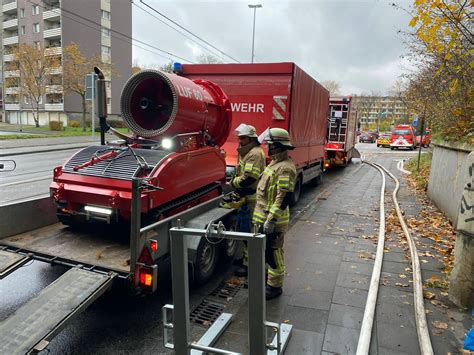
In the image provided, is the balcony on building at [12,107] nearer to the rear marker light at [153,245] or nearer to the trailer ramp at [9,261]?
the trailer ramp at [9,261]

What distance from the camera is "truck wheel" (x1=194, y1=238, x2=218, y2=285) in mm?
4312

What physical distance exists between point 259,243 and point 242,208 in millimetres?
2968

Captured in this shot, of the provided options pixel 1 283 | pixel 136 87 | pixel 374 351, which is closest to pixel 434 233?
pixel 374 351

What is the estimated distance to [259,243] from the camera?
2412 mm

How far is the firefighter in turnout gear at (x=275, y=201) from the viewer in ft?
13.7

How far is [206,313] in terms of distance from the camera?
3.96 metres

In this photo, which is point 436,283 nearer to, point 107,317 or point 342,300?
point 342,300

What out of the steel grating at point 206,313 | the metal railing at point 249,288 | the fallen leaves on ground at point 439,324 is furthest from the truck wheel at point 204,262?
the fallen leaves on ground at point 439,324

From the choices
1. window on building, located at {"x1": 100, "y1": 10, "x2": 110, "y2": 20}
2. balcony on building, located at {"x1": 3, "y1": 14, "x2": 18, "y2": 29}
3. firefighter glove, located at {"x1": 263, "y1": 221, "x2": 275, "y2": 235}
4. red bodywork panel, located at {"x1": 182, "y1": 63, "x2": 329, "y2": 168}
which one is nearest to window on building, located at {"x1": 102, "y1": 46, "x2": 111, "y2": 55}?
window on building, located at {"x1": 100, "y1": 10, "x2": 110, "y2": 20}

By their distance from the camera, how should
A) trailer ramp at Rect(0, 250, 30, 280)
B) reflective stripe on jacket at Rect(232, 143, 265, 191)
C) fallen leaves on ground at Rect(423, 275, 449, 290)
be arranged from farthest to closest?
reflective stripe on jacket at Rect(232, 143, 265, 191), fallen leaves on ground at Rect(423, 275, 449, 290), trailer ramp at Rect(0, 250, 30, 280)

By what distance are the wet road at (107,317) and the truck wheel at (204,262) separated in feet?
0.45

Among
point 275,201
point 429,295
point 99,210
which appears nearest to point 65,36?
point 99,210

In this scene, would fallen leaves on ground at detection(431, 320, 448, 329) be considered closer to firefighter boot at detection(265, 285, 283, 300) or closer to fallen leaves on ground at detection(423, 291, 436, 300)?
fallen leaves on ground at detection(423, 291, 436, 300)

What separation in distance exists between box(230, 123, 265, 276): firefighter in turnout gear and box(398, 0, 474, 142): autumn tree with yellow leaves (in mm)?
2901
